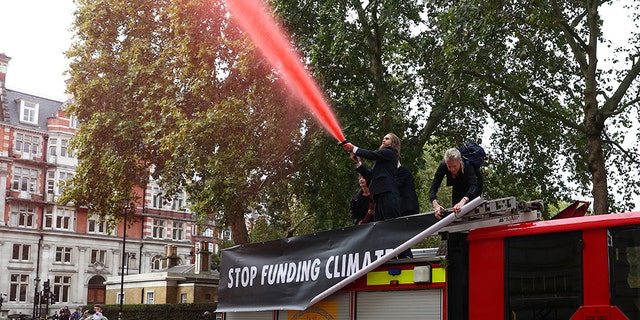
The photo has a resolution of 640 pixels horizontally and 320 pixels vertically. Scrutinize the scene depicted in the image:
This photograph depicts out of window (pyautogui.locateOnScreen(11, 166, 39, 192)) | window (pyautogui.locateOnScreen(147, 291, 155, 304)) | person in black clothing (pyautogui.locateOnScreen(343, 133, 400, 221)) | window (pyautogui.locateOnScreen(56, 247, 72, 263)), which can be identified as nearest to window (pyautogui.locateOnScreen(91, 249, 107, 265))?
window (pyautogui.locateOnScreen(56, 247, 72, 263))

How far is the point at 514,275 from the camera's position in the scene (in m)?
6.71

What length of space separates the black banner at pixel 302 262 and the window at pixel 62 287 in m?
67.0

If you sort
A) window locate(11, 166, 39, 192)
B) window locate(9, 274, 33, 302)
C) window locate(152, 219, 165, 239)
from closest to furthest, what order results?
window locate(9, 274, 33, 302) < window locate(11, 166, 39, 192) < window locate(152, 219, 165, 239)

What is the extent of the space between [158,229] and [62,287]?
13.6 meters

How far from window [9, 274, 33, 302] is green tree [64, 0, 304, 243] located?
4051cm

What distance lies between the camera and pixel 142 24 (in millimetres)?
33438

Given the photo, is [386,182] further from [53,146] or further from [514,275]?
[53,146]

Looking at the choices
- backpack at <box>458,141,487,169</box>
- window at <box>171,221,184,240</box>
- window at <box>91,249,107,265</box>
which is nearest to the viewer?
backpack at <box>458,141,487,169</box>

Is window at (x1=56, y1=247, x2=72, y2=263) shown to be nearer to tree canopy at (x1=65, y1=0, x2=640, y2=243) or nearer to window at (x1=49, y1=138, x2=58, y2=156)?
window at (x1=49, y1=138, x2=58, y2=156)

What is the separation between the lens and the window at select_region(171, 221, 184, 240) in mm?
85062

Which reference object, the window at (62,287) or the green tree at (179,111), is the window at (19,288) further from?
the green tree at (179,111)

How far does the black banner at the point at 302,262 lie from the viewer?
7996 mm

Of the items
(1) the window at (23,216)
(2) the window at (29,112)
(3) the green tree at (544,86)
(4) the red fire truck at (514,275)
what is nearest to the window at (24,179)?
(1) the window at (23,216)

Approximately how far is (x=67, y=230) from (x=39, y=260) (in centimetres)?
440
